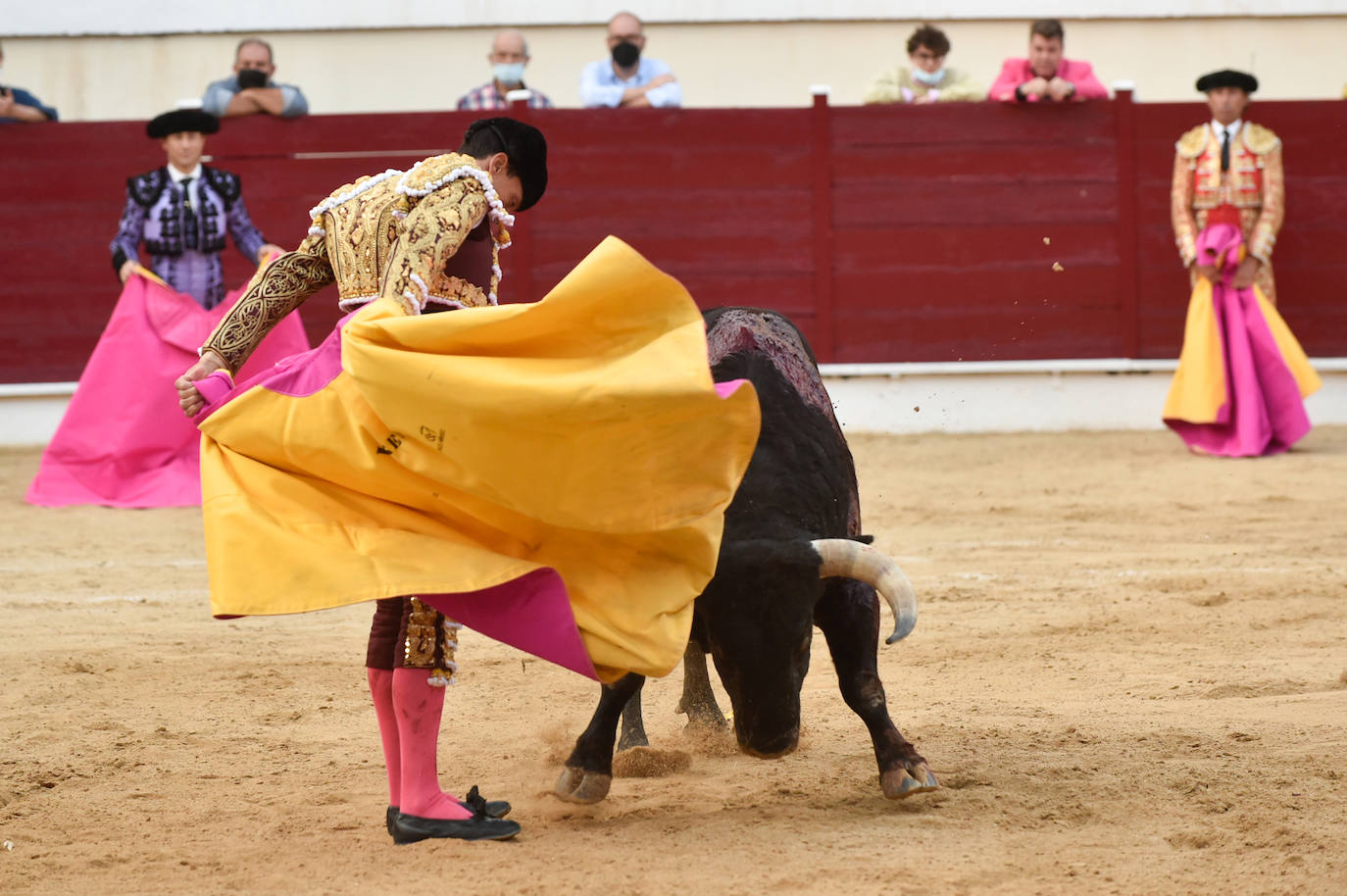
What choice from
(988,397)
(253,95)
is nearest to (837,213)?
(988,397)

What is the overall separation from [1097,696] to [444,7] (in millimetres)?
7719

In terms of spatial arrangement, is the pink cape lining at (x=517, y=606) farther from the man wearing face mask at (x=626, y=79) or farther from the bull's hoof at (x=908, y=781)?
the man wearing face mask at (x=626, y=79)

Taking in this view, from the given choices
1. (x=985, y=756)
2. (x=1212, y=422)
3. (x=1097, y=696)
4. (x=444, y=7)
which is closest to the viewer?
(x=985, y=756)

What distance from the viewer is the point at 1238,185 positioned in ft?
23.4

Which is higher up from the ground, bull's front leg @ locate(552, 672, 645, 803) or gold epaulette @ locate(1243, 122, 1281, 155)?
gold epaulette @ locate(1243, 122, 1281, 155)

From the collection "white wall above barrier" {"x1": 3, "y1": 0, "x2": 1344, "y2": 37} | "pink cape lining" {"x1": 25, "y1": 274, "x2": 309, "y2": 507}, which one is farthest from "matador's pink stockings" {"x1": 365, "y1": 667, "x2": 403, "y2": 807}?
"white wall above barrier" {"x1": 3, "y1": 0, "x2": 1344, "y2": 37}

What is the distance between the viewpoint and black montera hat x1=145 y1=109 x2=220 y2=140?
20.8 ft

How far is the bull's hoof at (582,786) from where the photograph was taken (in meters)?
2.68

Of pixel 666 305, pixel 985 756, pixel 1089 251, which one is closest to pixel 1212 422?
pixel 1089 251

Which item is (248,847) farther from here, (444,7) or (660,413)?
(444,7)

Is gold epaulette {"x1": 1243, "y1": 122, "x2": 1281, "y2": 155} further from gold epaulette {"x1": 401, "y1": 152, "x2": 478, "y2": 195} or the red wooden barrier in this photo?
gold epaulette {"x1": 401, "y1": 152, "x2": 478, "y2": 195}

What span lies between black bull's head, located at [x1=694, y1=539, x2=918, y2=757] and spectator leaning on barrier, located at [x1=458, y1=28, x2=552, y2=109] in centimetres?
603

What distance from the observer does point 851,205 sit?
8.23 meters

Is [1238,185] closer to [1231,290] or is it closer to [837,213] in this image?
[1231,290]
